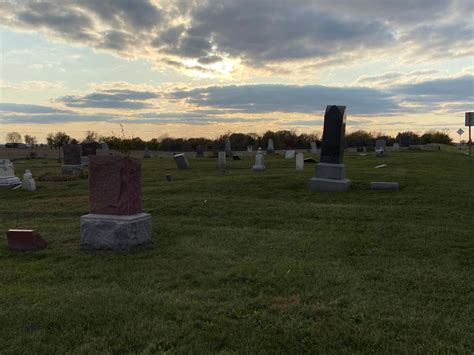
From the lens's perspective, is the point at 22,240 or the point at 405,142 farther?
the point at 405,142

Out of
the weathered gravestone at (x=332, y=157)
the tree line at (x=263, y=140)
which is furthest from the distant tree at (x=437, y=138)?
the weathered gravestone at (x=332, y=157)

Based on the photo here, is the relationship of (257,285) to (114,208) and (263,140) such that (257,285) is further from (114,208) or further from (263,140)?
(263,140)

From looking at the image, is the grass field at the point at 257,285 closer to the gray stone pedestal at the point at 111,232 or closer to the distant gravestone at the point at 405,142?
the gray stone pedestal at the point at 111,232

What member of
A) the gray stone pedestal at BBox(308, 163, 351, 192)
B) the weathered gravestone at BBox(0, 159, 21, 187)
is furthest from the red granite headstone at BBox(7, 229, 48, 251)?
the weathered gravestone at BBox(0, 159, 21, 187)

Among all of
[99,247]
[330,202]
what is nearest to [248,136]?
[330,202]

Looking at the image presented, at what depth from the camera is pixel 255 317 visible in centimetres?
400

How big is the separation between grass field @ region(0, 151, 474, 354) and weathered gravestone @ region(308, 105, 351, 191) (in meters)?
2.91

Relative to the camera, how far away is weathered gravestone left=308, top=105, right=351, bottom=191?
12961 mm

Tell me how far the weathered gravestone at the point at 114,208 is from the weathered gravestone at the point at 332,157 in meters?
7.21

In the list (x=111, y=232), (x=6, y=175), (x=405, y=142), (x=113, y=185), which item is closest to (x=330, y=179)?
(x=113, y=185)

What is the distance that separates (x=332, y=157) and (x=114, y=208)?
8.49 m

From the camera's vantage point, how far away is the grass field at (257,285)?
3.59 m

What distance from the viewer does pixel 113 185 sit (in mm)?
7113

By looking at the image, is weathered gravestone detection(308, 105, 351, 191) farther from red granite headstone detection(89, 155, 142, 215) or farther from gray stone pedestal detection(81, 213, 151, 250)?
gray stone pedestal detection(81, 213, 151, 250)
